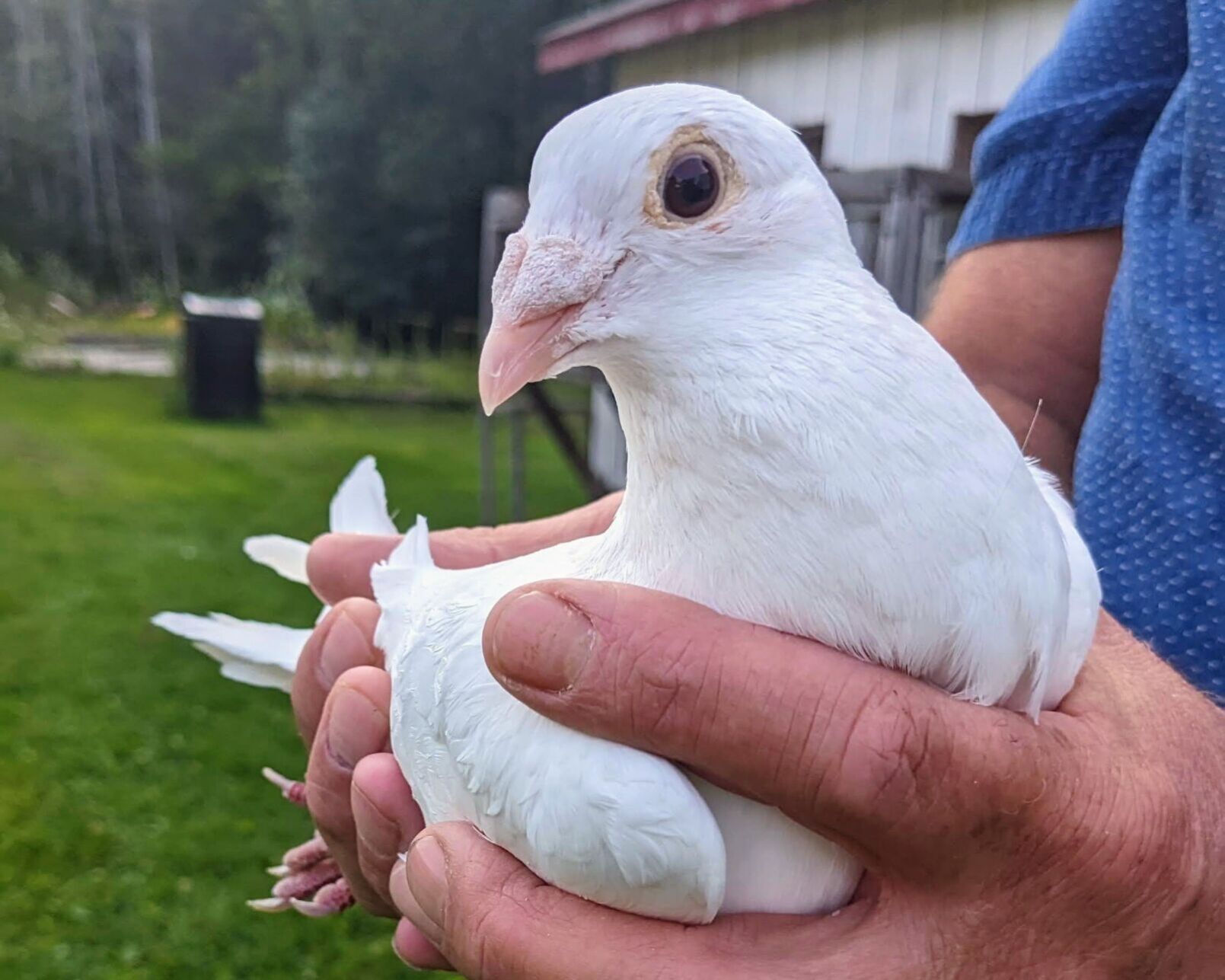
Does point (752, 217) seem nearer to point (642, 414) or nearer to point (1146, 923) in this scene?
point (642, 414)

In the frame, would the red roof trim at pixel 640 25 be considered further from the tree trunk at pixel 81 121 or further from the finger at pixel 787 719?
the tree trunk at pixel 81 121

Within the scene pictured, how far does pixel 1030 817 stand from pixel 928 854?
0.09m

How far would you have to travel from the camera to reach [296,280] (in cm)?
1496

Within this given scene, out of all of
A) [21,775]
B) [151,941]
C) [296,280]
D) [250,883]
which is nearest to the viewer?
[151,941]

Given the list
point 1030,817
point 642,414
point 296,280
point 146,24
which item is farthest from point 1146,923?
point 146,24

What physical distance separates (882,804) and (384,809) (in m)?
0.67

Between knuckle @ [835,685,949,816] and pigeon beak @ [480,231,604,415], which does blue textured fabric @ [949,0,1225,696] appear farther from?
pigeon beak @ [480,231,604,415]

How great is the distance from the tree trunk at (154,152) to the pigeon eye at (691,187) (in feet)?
63.1

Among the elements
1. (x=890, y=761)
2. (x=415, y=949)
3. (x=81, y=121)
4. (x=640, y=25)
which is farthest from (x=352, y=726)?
(x=81, y=121)

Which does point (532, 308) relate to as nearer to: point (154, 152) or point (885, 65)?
point (885, 65)

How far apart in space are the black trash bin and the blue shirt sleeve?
9117 millimetres

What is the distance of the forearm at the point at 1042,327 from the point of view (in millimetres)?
1555

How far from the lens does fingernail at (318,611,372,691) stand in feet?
4.99

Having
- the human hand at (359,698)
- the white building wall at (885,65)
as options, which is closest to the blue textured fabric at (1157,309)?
the human hand at (359,698)
